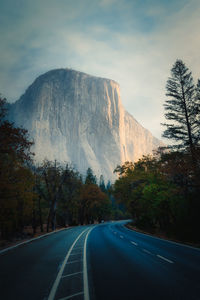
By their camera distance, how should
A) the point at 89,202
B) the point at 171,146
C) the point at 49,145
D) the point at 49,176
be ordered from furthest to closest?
the point at 49,145
the point at 89,202
the point at 49,176
the point at 171,146

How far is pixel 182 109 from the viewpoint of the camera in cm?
2062

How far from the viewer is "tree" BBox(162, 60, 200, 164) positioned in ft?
→ 64.1

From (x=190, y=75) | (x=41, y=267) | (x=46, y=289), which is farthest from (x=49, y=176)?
(x=46, y=289)

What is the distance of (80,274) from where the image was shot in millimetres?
7113

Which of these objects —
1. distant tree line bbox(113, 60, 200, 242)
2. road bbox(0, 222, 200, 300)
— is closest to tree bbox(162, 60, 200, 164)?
distant tree line bbox(113, 60, 200, 242)

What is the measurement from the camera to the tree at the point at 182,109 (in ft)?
64.1

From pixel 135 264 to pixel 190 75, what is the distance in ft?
62.4

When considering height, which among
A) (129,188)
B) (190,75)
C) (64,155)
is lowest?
(129,188)

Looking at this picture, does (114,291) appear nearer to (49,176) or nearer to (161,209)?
(161,209)

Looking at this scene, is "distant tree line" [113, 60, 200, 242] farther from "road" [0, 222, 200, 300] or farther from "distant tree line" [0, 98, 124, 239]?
"distant tree line" [0, 98, 124, 239]

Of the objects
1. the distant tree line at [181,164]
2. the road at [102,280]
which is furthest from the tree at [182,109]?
the road at [102,280]

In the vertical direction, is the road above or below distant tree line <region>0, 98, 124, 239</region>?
below

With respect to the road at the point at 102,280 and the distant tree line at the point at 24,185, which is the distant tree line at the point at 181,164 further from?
the distant tree line at the point at 24,185

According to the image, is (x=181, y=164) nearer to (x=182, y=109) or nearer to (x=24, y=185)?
(x=182, y=109)
